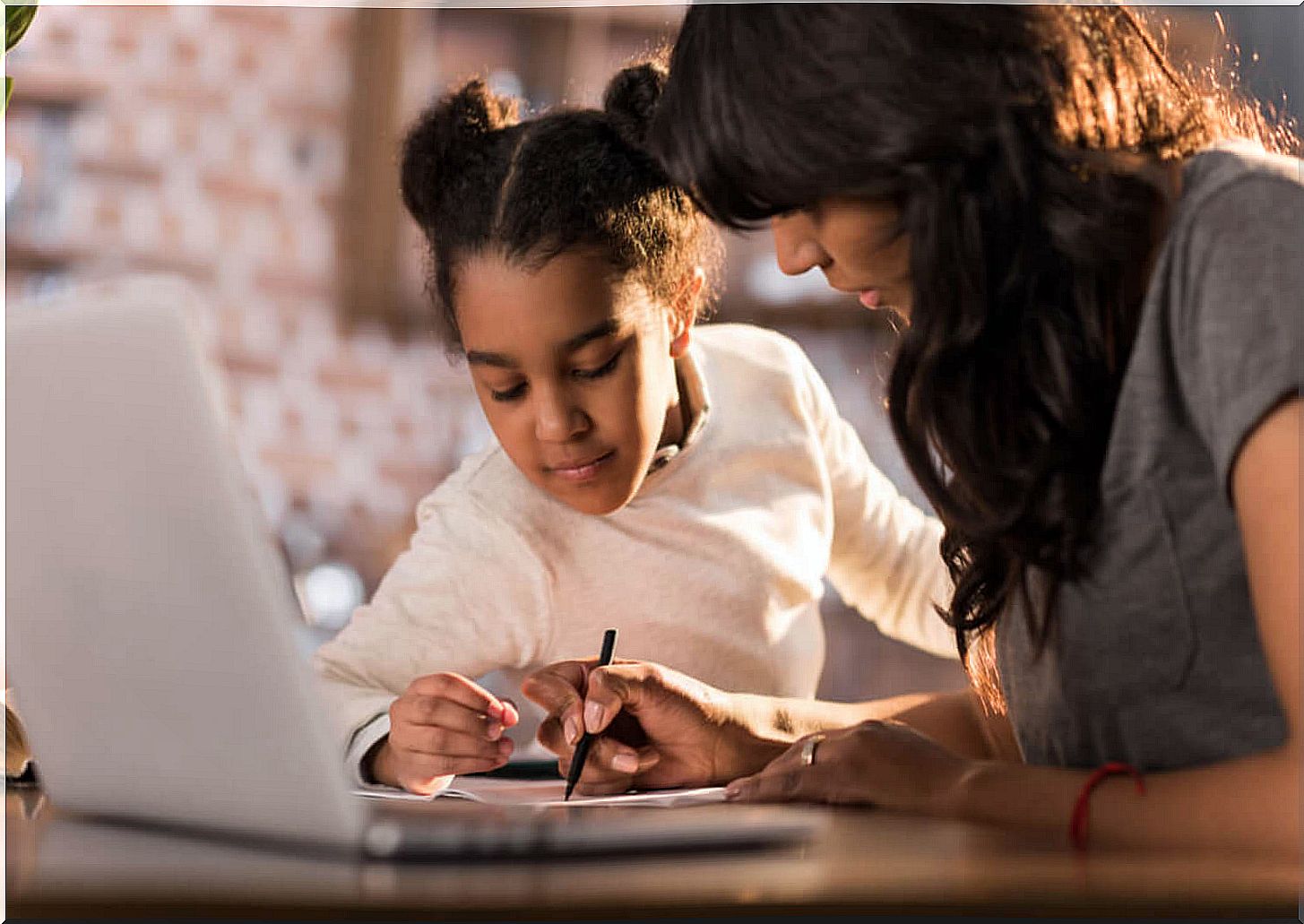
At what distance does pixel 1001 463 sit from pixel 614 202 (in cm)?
49

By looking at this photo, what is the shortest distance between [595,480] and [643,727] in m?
0.25

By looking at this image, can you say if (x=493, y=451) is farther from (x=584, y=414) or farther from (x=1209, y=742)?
(x=1209, y=742)

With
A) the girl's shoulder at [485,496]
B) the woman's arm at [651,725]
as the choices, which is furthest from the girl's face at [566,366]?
the woman's arm at [651,725]

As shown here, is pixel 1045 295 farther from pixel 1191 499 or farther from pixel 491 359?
pixel 491 359

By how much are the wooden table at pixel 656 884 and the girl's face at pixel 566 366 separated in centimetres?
59

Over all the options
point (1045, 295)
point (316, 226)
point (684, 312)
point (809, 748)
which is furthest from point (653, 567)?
point (316, 226)

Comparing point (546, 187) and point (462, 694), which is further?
point (546, 187)

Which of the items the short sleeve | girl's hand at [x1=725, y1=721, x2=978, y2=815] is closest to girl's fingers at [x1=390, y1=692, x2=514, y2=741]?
girl's hand at [x1=725, y1=721, x2=978, y2=815]

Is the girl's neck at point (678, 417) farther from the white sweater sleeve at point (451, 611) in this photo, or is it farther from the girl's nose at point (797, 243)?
the girl's nose at point (797, 243)

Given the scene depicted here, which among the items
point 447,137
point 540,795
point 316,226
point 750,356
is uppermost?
point 447,137

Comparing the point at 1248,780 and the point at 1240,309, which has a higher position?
the point at 1240,309

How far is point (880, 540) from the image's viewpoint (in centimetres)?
148

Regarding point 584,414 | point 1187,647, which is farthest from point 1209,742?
point 584,414

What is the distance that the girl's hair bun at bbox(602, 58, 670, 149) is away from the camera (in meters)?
1.16
